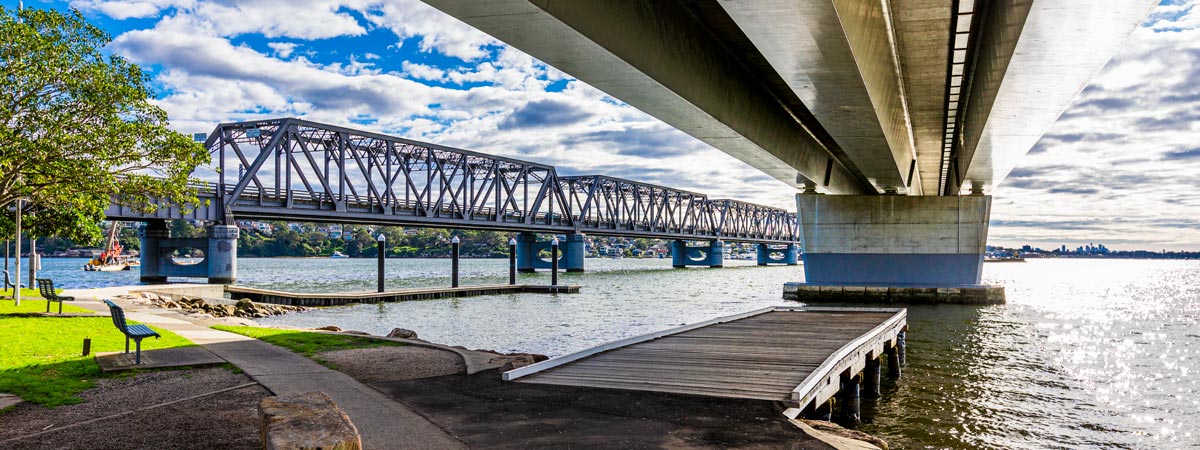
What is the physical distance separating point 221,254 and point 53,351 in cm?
4934

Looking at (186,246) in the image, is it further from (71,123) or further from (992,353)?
(992,353)

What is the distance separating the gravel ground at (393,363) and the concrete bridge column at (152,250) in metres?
53.7

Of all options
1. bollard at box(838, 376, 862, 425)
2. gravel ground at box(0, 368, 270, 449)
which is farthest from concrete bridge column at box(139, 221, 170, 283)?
bollard at box(838, 376, 862, 425)

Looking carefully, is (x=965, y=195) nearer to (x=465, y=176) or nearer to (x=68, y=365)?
(x=68, y=365)

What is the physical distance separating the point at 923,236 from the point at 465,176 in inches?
2308

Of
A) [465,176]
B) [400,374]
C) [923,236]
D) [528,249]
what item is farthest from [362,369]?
[528,249]

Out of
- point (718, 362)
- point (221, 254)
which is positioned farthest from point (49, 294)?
point (221, 254)

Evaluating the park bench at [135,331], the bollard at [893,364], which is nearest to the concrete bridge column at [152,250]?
the park bench at [135,331]

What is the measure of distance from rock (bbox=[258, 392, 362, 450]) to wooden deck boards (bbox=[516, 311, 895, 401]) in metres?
4.49

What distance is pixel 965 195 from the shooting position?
4666 centimetres

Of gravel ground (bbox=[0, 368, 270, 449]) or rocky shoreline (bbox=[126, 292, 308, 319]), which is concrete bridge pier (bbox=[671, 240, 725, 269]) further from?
gravel ground (bbox=[0, 368, 270, 449])

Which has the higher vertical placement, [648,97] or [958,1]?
[958,1]

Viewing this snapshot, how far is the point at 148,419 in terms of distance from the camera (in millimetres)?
9336

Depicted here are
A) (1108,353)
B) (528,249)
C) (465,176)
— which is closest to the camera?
(1108,353)
